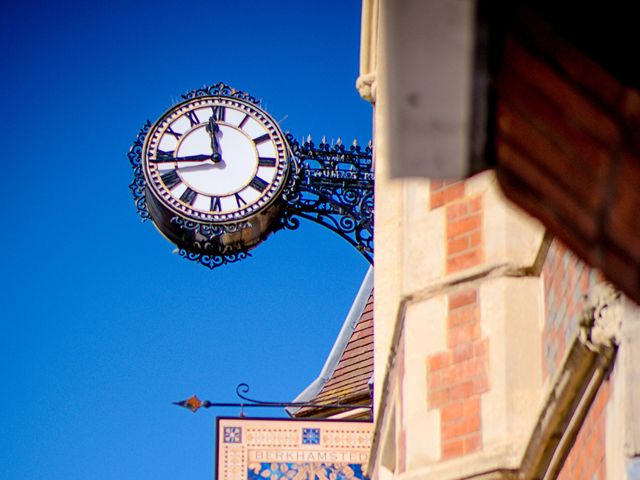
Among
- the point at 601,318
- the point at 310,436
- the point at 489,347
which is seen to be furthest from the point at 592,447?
the point at 310,436

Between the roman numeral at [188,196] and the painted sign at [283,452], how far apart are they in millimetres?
4542

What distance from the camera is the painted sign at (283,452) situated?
44.9 feet

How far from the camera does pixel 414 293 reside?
6.46m

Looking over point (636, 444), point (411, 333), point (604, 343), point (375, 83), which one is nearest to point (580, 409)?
point (604, 343)

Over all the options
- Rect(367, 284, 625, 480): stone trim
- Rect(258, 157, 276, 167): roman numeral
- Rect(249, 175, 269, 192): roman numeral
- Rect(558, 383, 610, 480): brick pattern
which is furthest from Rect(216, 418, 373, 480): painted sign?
Rect(558, 383, 610, 480): brick pattern

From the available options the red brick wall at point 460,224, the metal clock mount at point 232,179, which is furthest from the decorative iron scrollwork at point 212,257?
the red brick wall at point 460,224

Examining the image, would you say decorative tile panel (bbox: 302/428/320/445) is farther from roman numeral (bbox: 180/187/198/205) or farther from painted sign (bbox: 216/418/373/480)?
roman numeral (bbox: 180/187/198/205)

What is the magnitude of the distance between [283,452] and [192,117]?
604cm

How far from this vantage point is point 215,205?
59.0 ft

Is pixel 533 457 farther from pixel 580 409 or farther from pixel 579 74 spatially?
pixel 579 74

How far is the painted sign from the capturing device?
13680 mm

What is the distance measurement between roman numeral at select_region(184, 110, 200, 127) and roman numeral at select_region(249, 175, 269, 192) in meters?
1.02

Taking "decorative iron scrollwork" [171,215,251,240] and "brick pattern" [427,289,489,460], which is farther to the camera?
"decorative iron scrollwork" [171,215,251,240]

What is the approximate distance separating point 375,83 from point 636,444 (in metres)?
5.49
